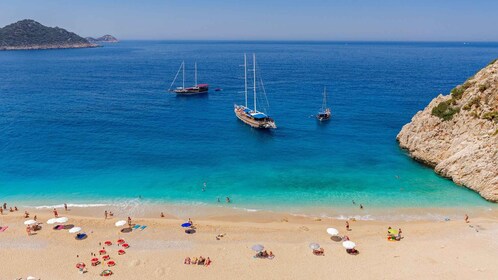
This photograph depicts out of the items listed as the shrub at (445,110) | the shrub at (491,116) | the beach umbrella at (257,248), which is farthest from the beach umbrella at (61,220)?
the shrub at (491,116)

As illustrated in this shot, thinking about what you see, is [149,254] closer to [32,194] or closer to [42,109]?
[32,194]

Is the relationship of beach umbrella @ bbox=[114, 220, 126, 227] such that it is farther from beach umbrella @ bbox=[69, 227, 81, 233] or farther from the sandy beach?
beach umbrella @ bbox=[69, 227, 81, 233]

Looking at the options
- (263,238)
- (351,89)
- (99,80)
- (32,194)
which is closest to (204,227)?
(263,238)

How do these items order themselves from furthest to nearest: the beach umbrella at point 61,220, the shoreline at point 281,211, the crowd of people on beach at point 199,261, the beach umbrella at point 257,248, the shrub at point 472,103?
the shrub at point 472,103, the shoreline at point 281,211, the beach umbrella at point 61,220, the beach umbrella at point 257,248, the crowd of people on beach at point 199,261

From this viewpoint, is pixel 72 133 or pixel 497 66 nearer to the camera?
pixel 497 66

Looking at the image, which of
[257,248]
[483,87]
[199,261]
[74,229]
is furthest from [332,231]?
[483,87]

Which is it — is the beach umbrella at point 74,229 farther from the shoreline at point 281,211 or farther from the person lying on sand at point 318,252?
the person lying on sand at point 318,252
